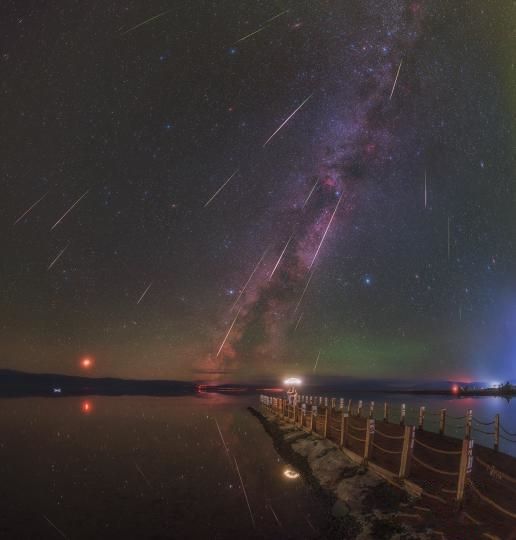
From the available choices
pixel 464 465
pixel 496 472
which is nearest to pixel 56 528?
pixel 464 465

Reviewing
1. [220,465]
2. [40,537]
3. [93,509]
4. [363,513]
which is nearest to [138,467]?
[220,465]

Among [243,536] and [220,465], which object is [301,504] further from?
[220,465]

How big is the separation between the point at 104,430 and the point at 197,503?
22.4m

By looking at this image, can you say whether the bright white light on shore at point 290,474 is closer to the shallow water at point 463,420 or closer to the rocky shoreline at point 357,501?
the rocky shoreline at point 357,501

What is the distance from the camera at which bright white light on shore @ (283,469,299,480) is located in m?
17.5

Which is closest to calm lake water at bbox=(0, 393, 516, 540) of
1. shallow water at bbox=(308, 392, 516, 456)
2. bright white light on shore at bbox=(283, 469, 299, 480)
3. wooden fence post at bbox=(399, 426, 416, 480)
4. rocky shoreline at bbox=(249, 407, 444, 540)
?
bright white light on shore at bbox=(283, 469, 299, 480)

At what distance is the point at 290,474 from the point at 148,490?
574cm

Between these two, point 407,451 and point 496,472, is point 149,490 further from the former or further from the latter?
point 496,472

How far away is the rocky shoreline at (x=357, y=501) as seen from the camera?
8.72 m

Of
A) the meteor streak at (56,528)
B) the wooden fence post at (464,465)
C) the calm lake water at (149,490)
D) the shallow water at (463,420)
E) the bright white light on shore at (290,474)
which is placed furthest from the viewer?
the shallow water at (463,420)

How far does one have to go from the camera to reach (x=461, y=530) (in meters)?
7.91

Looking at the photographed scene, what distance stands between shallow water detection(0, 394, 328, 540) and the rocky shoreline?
548mm

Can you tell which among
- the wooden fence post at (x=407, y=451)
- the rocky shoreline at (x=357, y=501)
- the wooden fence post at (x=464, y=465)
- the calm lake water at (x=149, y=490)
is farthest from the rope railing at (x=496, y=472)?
the calm lake water at (x=149, y=490)

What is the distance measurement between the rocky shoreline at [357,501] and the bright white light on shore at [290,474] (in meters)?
0.31
